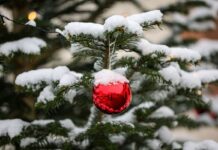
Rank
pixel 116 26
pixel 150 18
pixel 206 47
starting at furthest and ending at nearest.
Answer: pixel 206 47 < pixel 150 18 < pixel 116 26

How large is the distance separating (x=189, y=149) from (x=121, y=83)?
777 mm

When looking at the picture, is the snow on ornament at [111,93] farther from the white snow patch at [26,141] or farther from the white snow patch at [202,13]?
the white snow patch at [202,13]

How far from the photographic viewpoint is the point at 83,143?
82.7 inches

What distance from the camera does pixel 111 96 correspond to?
1542mm

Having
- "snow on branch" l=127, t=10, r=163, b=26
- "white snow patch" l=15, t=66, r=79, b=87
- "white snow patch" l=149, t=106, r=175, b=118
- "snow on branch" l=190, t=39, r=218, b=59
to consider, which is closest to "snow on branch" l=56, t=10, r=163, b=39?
"snow on branch" l=127, t=10, r=163, b=26

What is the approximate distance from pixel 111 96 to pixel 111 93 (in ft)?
0.04

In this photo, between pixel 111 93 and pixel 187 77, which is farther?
pixel 187 77

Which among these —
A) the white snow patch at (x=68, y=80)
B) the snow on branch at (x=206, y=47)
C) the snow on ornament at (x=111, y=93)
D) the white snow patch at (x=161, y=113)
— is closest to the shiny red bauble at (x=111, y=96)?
the snow on ornament at (x=111, y=93)

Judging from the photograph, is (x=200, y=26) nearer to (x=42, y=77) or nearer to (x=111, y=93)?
(x=42, y=77)

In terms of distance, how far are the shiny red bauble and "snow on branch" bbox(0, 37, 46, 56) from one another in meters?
0.53

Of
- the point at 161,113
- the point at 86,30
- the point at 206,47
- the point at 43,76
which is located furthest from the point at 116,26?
the point at 206,47

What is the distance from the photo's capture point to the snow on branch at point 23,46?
1.93 metres

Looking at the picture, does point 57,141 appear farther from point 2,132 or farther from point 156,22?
point 156,22

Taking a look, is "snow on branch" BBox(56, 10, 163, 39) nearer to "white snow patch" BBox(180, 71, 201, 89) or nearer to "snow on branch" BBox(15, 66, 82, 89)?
"snow on branch" BBox(15, 66, 82, 89)
